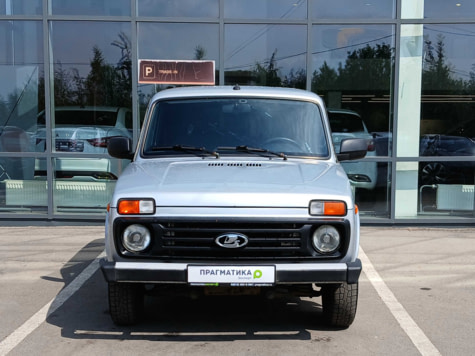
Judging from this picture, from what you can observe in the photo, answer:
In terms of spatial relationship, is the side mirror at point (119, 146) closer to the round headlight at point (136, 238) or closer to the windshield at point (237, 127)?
the windshield at point (237, 127)

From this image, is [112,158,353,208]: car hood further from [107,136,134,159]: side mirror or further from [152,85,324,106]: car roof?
[152,85,324,106]: car roof

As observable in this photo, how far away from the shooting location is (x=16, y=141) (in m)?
10.2

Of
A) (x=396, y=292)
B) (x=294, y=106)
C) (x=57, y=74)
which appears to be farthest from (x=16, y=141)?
(x=396, y=292)

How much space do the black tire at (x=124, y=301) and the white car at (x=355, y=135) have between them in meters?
5.96

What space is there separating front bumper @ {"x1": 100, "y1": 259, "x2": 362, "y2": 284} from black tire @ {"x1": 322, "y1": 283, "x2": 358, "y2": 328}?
45 cm

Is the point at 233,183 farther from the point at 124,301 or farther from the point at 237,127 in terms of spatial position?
the point at 124,301

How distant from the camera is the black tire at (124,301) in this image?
468cm

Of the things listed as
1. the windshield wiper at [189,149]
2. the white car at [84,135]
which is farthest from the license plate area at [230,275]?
the white car at [84,135]

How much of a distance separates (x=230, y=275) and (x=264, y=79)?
6451mm

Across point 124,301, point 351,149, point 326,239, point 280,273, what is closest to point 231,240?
point 280,273

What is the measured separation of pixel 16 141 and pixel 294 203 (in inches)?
291

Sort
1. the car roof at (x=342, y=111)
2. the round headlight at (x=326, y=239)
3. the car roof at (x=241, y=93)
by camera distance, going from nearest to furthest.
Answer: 1. the round headlight at (x=326, y=239)
2. the car roof at (x=241, y=93)
3. the car roof at (x=342, y=111)

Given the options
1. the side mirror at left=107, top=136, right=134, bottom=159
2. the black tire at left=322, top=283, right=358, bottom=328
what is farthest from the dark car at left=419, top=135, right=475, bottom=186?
the side mirror at left=107, top=136, right=134, bottom=159

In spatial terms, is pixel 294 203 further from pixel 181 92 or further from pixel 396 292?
pixel 396 292
